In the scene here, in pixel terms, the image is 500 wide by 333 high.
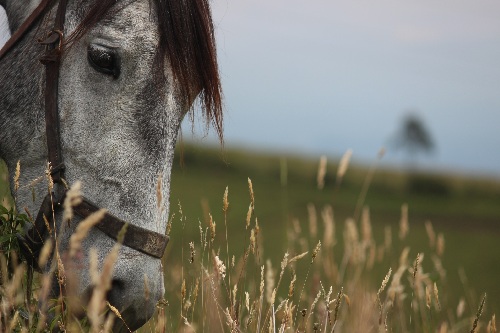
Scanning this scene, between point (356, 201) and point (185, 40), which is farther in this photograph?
point (356, 201)

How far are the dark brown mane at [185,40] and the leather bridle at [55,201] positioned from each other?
5.2 inches

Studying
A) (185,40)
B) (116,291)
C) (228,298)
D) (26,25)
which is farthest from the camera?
(228,298)

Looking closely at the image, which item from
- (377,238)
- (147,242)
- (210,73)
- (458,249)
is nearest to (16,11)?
(210,73)

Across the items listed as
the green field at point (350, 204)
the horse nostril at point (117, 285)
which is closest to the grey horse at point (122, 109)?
the horse nostril at point (117, 285)

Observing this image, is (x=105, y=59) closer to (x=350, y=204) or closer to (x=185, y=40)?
(x=185, y=40)

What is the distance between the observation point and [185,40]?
284 centimetres

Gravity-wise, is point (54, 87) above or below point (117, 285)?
above

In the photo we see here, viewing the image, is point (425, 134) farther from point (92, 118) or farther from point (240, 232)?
point (92, 118)

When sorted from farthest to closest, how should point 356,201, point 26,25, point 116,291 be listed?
point 356,201 → point 26,25 → point 116,291

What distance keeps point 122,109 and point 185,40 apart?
411 mm

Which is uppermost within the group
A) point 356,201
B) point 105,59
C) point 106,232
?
point 105,59

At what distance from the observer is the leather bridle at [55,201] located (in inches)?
101

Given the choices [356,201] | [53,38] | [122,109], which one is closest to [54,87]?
[53,38]

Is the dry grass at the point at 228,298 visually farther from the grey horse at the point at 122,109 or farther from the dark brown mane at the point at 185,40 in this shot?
the dark brown mane at the point at 185,40
